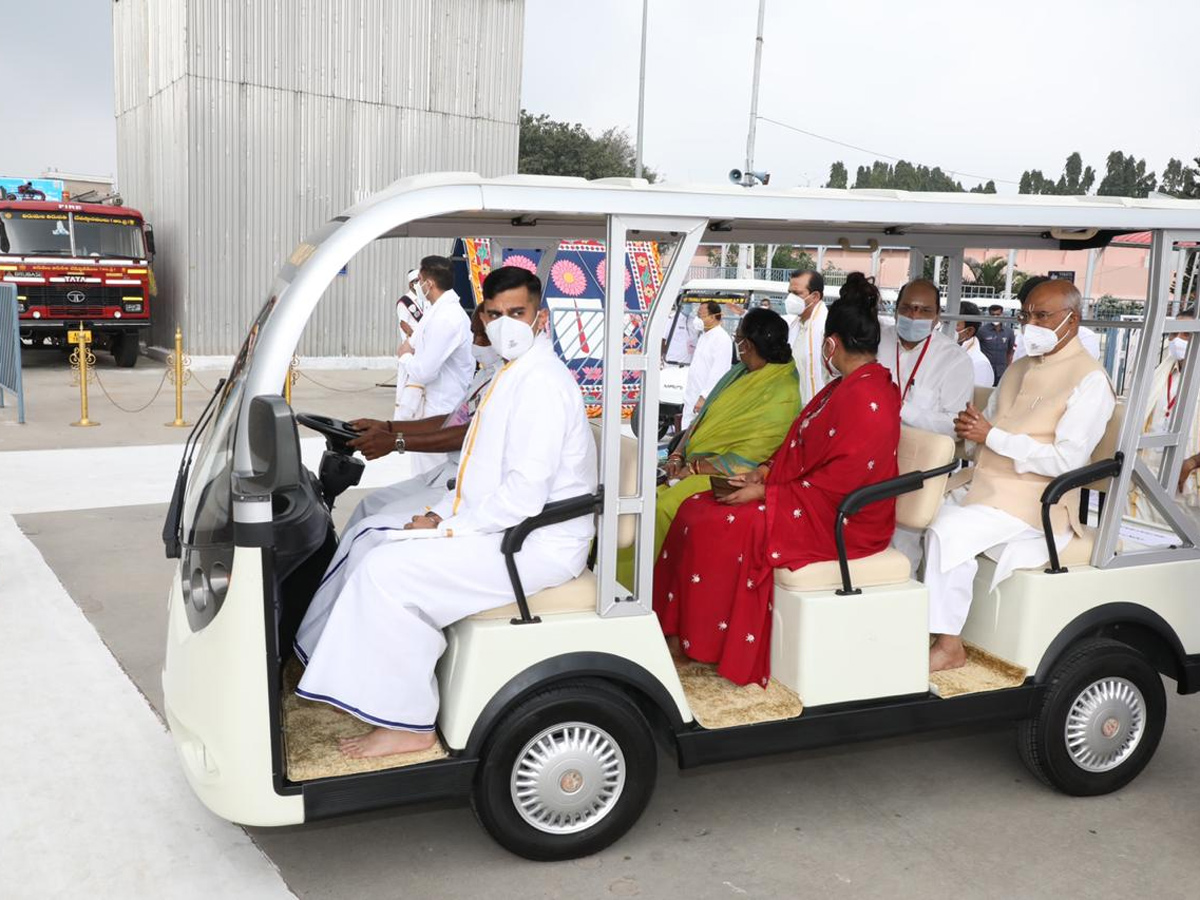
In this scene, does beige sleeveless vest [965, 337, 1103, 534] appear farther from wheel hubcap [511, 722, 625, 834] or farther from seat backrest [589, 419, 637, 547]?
wheel hubcap [511, 722, 625, 834]

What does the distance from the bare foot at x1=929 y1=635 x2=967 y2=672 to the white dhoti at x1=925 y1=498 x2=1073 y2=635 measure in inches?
2.8

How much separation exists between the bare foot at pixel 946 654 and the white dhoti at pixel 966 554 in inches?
2.8

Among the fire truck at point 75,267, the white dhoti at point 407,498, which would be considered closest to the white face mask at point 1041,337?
the white dhoti at point 407,498

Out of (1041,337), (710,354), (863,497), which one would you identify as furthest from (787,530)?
(710,354)

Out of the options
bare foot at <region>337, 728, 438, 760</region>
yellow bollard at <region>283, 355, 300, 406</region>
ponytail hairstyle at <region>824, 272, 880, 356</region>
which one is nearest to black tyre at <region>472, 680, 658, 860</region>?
bare foot at <region>337, 728, 438, 760</region>

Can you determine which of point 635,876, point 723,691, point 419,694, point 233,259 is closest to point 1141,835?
point 723,691

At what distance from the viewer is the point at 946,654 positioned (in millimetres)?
3961

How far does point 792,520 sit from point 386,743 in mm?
1552

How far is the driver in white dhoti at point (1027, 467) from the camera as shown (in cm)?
387

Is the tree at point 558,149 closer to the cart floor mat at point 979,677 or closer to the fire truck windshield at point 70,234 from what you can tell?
the fire truck windshield at point 70,234

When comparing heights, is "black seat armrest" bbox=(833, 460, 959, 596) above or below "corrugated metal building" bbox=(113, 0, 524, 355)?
below

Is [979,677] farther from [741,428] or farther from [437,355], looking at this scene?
[437,355]

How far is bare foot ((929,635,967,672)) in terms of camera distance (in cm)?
395

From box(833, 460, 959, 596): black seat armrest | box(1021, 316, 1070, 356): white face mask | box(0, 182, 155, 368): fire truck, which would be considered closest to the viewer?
box(833, 460, 959, 596): black seat armrest
